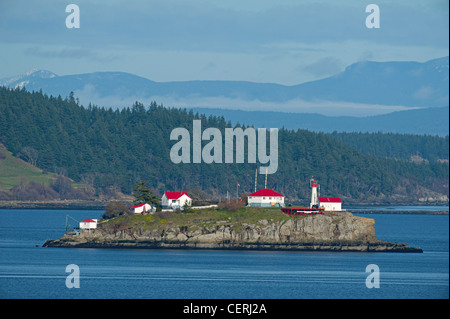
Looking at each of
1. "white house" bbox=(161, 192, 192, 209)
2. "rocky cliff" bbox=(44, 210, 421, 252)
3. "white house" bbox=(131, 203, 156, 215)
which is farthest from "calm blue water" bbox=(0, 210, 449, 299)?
"white house" bbox=(161, 192, 192, 209)

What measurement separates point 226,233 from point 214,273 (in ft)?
69.0

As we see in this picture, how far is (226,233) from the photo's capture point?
109m

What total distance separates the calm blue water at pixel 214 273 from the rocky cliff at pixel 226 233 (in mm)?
2535

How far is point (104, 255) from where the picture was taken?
3991 inches

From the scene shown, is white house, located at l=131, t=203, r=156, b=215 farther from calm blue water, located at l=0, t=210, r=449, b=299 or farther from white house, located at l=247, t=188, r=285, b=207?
white house, located at l=247, t=188, r=285, b=207

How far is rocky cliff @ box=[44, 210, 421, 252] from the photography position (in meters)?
109

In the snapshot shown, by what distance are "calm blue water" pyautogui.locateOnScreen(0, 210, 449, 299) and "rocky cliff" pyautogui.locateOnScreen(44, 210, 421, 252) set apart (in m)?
2.54
